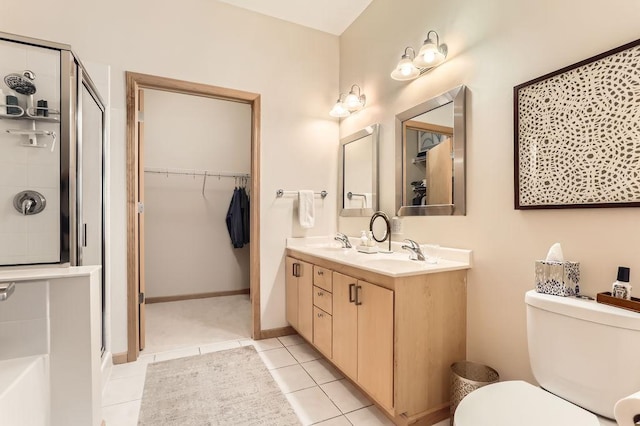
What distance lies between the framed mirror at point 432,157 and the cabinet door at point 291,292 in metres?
1.07

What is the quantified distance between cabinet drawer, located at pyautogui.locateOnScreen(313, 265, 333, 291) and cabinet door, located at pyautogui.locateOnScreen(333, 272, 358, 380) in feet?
0.23

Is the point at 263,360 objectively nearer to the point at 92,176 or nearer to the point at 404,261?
the point at 404,261

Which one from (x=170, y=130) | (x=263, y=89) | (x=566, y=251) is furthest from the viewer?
(x=170, y=130)

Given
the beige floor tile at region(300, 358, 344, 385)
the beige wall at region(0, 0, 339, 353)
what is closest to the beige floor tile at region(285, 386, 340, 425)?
the beige floor tile at region(300, 358, 344, 385)

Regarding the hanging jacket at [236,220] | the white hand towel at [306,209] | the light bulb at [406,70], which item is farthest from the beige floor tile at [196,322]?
the light bulb at [406,70]

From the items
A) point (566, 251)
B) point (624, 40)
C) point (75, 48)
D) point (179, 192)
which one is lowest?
point (566, 251)

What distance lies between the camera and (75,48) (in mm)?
2252

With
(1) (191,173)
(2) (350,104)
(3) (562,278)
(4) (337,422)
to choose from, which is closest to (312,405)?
(4) (337,422)

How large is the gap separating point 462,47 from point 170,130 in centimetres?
339

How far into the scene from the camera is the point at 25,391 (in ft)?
3.75

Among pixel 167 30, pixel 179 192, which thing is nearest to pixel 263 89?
pixel 167 30

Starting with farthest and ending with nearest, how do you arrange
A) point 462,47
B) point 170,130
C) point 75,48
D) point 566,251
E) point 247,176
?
point 247,176 → point 170,130 → point 75,48 → point 462,47 → point 566,251

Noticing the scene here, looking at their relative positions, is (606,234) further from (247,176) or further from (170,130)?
(170,130)

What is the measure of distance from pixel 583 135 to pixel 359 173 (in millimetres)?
1670
